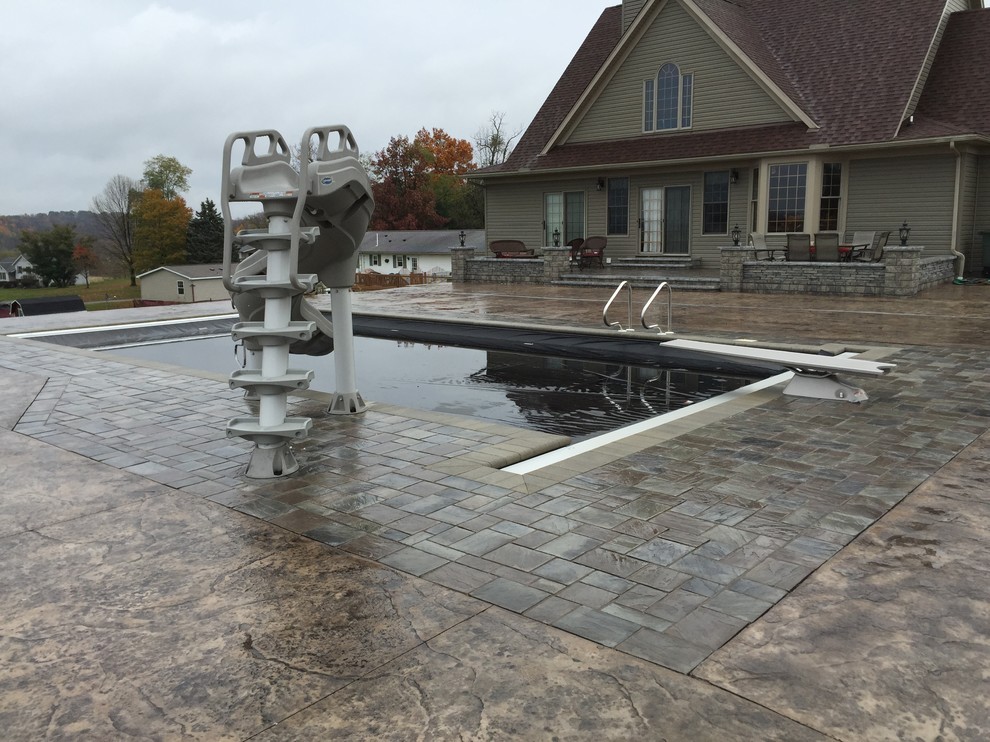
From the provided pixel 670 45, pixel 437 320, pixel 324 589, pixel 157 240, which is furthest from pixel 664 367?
pixel 157 240

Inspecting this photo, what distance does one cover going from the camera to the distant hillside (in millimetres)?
80125

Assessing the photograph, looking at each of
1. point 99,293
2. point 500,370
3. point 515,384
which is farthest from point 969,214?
point 99,293

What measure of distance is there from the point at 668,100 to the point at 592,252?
4.53 metres

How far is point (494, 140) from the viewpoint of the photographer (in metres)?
58.1

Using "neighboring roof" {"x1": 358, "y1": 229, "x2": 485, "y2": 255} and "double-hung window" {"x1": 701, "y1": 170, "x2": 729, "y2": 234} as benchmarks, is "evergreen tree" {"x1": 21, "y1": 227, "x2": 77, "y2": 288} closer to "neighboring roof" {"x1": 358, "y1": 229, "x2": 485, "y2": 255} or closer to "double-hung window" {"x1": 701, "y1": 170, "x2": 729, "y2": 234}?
"neighboring roof" {"x1": 358, "y1": 229, "x2": 485, "y2": 255}

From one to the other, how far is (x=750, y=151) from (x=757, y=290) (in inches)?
147

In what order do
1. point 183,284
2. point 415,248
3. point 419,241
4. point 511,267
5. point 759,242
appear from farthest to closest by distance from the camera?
point 183,284, point 419,241, point 415,248, point 511,267, point 759,242

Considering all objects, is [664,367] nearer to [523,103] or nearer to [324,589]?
[324,589]

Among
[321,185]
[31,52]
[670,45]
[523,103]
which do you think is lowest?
[321,185]

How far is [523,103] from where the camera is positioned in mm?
59000

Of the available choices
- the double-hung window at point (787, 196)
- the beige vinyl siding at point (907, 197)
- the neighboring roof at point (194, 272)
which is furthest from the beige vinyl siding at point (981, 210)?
the neighboring roof at point (194, 272)

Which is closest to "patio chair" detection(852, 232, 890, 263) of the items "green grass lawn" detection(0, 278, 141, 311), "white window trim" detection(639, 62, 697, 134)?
"white window trim" detection(639, 62, 697, 134)

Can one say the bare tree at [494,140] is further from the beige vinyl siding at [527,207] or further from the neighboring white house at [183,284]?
the beige vinyl siding at [527,207]

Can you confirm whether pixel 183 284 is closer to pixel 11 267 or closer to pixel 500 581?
pixel 11 267
